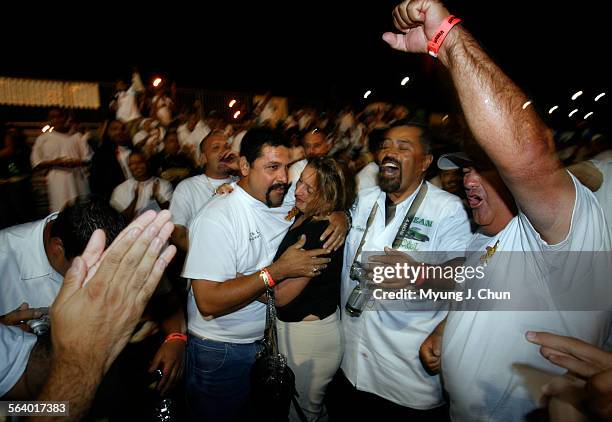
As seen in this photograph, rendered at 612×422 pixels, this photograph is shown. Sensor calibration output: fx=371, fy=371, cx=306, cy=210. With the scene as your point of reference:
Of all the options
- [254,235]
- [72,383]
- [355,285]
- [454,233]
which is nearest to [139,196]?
[254,235]

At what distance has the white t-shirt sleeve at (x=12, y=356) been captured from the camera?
157 centimetres

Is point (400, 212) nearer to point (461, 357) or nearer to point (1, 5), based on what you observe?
point (461, 357)

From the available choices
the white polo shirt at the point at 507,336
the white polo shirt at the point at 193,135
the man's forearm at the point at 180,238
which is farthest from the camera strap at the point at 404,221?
the white polo shirt at the point at 193,135

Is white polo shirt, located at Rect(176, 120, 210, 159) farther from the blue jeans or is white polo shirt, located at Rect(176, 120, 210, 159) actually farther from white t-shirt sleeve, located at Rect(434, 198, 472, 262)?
white t-shirt sleeve, located at Rect(434, 198, 472, 262)

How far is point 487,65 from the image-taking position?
1.32m

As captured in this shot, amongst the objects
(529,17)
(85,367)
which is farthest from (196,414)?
(529,17)

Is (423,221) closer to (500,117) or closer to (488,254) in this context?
(488,254)

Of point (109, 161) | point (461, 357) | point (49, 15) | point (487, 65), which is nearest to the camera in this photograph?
point (487, 65)

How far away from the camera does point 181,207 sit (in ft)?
13.3

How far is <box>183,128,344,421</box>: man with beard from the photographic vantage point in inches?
96.1

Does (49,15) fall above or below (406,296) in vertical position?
above

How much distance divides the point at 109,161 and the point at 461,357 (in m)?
5.30

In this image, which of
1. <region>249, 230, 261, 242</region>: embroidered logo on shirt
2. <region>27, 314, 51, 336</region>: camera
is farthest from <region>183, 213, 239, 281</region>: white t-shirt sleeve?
<region>27, 314, 51, 336</region>: camera

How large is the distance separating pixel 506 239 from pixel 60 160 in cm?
686
